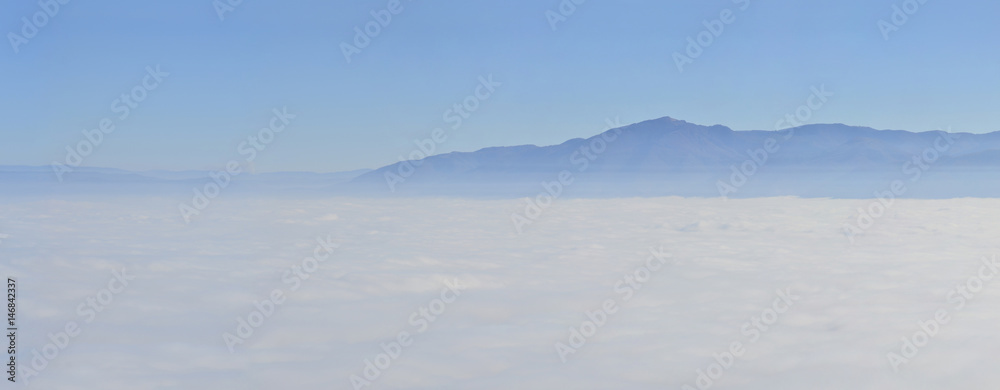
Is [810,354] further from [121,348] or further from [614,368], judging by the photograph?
[121,348]

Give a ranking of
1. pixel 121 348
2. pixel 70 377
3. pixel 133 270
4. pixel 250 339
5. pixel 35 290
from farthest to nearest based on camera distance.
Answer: pixel 133 270 → pixel 35 290 → pixel 250 339 → pixel 121 348 → pixel 70 377

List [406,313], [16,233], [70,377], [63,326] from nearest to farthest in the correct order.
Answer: [70,377] → [63,326] → [406,313] → [16,233]

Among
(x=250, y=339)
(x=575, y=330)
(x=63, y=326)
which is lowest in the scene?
(x=575, y=330)

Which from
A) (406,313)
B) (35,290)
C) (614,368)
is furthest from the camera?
(35,290)

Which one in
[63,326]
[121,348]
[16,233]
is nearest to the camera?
[121,348]

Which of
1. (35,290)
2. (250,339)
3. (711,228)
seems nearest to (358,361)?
(250,339)

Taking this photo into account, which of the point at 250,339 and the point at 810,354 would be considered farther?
the point at 250,339

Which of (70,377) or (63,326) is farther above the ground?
(63,326)

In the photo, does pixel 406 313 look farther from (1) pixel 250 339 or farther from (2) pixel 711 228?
(2) pixel 711 228

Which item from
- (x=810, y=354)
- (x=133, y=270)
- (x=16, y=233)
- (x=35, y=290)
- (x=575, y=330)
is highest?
(x=16, y=233)

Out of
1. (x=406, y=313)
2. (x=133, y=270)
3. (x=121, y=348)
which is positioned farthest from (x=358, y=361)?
(x=133, y=270)
